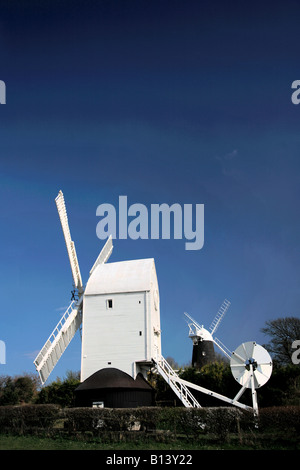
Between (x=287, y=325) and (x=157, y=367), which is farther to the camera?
(x=287, y=325)

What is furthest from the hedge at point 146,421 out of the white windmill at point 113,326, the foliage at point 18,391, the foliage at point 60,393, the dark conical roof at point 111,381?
the foliage at point 18,391

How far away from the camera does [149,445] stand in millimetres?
14086

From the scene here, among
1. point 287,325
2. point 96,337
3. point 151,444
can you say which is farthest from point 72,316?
point 287,325

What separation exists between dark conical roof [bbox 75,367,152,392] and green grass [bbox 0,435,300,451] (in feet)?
17.7

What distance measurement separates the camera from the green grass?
13.4 m

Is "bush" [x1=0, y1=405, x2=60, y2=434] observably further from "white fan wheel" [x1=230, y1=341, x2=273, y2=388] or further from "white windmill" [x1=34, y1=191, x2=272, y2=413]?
"white fan wheel" [x1=230, y1=341, x2=273, y2=388]

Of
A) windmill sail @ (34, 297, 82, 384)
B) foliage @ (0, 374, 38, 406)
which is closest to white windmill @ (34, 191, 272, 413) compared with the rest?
windmill sail @ (34, 297, 82, 384)

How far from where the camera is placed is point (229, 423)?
14570mm

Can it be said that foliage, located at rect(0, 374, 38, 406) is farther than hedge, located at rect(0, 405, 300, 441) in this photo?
Yes

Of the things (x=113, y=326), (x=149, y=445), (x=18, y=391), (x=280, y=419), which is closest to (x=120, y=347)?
(x=113, y=326)

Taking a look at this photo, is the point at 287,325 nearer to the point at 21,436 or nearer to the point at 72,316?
the point at 72,316

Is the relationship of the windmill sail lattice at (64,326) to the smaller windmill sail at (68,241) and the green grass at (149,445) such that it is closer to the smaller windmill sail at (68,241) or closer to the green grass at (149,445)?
the smaller windmill sail at (68,241)
